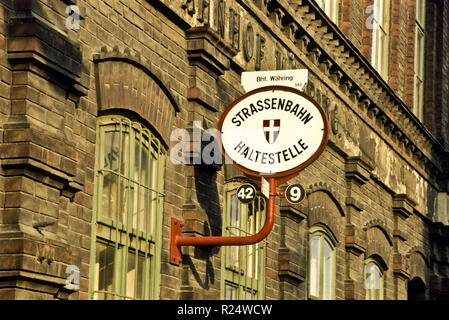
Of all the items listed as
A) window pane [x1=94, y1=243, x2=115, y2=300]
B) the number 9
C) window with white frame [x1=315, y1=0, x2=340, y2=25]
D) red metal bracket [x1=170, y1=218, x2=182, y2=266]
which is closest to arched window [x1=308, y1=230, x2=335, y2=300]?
window with white frame [x1=315, y1=0, x2=340, y2=25]

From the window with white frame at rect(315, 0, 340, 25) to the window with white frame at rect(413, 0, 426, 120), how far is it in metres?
5.53

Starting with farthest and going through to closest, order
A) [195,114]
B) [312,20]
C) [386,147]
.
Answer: [386,147] < [312,20] < [195,114]

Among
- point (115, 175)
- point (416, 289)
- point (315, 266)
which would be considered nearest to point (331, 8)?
point (315, 266)

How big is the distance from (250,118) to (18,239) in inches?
142

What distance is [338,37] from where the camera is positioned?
17891 millimetres

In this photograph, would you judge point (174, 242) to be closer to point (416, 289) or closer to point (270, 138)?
point (270, 138)

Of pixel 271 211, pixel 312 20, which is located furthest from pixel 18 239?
pixel 312 20

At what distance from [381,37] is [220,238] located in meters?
11.0

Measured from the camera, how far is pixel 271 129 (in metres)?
11.8

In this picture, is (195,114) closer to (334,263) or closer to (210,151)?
(210,151)

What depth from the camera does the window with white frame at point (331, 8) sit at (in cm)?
1835

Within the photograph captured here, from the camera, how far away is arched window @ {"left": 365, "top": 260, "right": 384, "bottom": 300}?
65.5 ft

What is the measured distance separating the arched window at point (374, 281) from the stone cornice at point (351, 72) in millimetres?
2362

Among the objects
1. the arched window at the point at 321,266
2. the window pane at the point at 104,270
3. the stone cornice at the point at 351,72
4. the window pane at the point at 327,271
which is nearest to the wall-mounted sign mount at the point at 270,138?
the window pane at the point at 104,270
